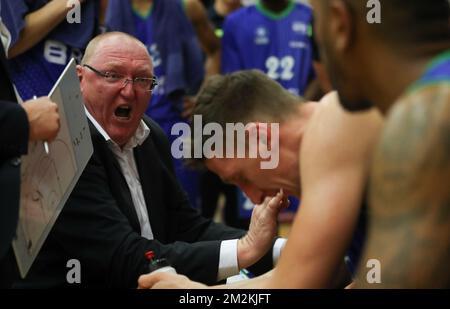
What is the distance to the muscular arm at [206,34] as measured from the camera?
5.96 m

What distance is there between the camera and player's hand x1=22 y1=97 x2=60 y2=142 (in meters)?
2.56

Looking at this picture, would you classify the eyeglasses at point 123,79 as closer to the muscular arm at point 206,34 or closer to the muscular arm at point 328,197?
the muscular arm at point 328,197

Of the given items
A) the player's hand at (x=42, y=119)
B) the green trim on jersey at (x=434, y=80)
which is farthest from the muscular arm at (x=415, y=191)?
the player's hand at (x=42, y=119)

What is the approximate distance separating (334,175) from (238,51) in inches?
159

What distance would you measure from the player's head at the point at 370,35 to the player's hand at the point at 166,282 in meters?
0.82

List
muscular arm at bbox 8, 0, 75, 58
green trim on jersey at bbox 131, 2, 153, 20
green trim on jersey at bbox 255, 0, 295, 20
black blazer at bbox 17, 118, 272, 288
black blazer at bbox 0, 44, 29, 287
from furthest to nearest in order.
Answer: green trim on jersey at bbox 255, 0, 295, 20 → green trim on jersey at bbox 131, 2, 153, 20 → muscular arm at bbox 8, 0, 75, 58 → black blazer at bbox 17, 118, 272, 288 → black blazer at bbox 0, 44, 29, 287

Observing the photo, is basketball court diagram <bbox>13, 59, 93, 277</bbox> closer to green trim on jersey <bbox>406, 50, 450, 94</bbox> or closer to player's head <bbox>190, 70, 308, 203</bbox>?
player's head <bbox>190, 70, 308, 203</bbox>

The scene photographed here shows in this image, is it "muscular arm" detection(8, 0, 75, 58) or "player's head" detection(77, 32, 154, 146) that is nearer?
"player's head" detection(77, 32, 154, 146)

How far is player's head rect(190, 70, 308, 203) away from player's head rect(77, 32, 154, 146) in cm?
60

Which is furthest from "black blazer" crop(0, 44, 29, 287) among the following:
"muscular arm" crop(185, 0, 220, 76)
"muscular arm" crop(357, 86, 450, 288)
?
"muscular arm" crop(185, 0, 220, 76)

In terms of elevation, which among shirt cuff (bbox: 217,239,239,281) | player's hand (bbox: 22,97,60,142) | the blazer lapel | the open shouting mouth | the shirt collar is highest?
player's hand (bbox: 22,97,60,142)

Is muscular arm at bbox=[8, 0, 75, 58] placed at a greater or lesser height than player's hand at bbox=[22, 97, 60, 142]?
greater

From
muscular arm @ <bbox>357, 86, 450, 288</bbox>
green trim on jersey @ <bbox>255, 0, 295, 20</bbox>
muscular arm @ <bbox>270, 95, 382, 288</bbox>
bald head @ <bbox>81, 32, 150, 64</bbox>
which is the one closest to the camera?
muscular arm @ <bbox>357, 86, 450, 288</bbox>

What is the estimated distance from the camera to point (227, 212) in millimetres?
6145
